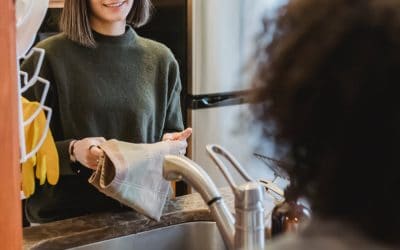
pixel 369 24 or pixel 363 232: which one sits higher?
pixel 369 24

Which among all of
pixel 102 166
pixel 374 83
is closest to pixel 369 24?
pixel 374 83

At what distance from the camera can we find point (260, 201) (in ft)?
2.91

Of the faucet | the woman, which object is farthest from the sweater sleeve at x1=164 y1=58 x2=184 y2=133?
the faucet

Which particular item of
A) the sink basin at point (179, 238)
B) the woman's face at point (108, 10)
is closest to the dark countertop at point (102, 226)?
the sink basin at point (179, 238)

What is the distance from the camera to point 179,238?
4.31 ft

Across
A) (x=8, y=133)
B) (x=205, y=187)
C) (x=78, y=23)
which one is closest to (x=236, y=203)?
(x=205, y=187)

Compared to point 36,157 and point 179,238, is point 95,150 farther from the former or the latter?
point 179,238

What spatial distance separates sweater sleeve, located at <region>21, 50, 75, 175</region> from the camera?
1.35 m

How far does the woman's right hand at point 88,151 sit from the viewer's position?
1.26m

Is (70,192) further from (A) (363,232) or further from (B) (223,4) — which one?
(B) (223,4)

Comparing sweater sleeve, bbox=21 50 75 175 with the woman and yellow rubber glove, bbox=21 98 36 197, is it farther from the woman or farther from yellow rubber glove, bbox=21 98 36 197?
yellow rubber glove, bbox=21 98 36 197

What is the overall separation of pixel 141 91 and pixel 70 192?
0.29m

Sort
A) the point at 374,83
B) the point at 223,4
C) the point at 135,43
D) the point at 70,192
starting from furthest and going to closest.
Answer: the point at 223,4 < the point at 135,43 < the point at 70,192 < the point at 374,83

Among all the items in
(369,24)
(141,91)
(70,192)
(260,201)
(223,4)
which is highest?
(223,4)
